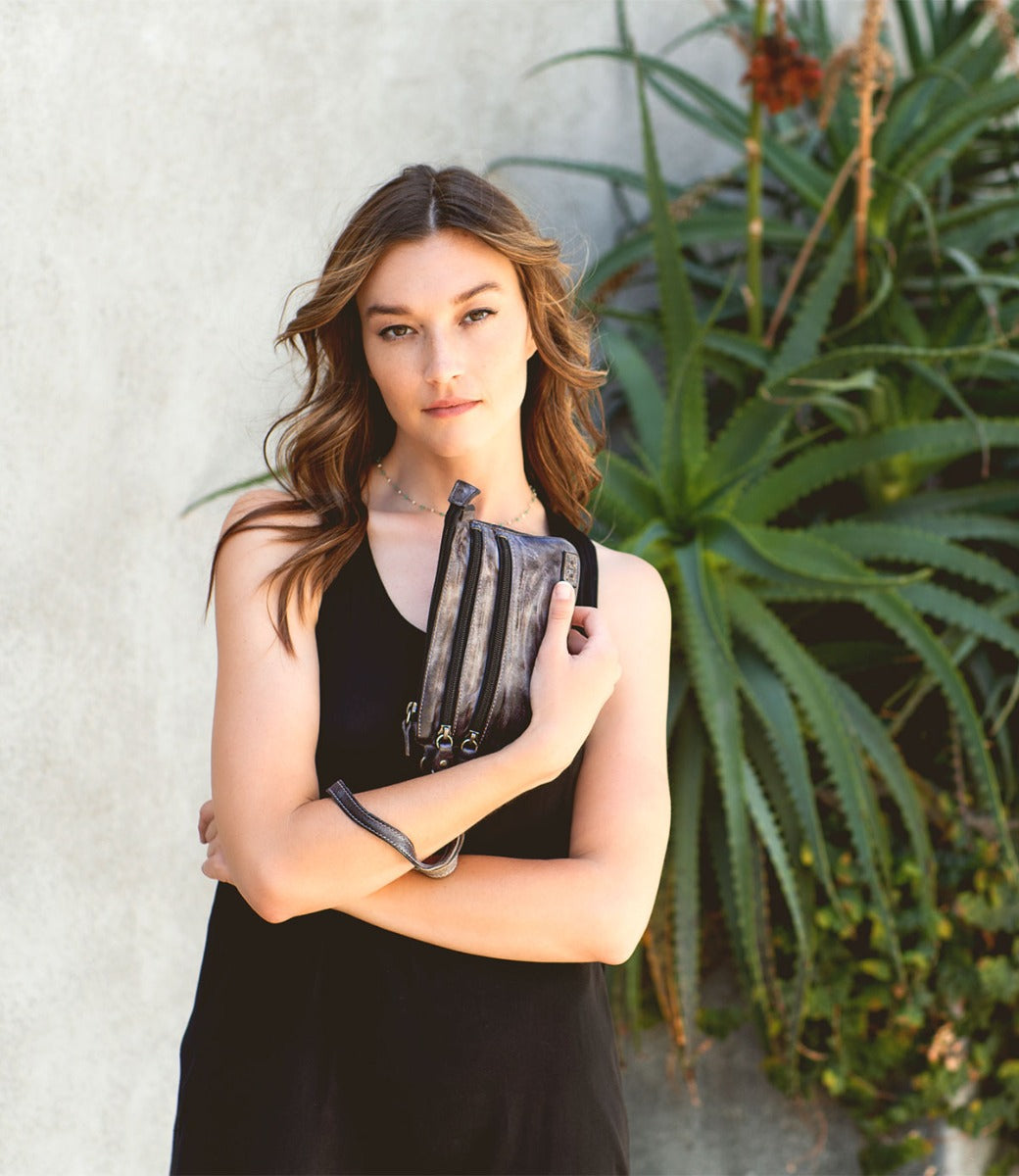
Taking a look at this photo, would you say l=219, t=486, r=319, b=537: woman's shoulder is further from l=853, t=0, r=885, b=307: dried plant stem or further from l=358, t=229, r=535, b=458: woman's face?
l=853, t=0, r=885, b=307: dried plant stem

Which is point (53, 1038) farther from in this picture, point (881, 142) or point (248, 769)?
point (881, 142)

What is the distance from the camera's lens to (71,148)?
90.9 inches

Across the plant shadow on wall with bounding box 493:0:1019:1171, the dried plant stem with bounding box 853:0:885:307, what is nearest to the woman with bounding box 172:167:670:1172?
the plant shadow on wall with bounding box 493:0:1019:1171

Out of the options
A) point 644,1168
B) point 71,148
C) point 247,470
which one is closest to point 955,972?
point 644,1168

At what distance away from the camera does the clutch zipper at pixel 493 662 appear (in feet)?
4.12

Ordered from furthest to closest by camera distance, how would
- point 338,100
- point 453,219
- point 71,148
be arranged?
1. point 338,100
2. point 71,148
3. point 453,219

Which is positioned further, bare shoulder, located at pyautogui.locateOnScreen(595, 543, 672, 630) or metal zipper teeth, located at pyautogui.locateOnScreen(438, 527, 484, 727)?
bare shoulder, located at pyautogui.locateOnScreen(595, 543, 672, 630)

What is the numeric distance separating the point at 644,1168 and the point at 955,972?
0.78m

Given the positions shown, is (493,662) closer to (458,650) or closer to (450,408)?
(458,650)

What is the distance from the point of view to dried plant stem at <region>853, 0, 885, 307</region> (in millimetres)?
2441

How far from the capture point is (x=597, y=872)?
1.34 meters

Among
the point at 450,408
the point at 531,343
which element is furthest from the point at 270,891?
the point at 531,343

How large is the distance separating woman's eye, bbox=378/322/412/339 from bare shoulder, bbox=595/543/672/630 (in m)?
0.32

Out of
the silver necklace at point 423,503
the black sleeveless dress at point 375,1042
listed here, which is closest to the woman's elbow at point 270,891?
the black sleeveless dress at point 375,1042
